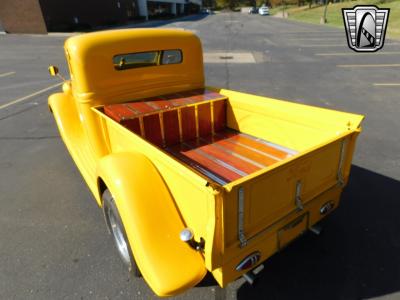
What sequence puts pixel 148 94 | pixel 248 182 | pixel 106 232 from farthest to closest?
1. pixel 148 94
2. pixel 106 232
3. pixel 248 182

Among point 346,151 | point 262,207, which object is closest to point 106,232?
point 262,207

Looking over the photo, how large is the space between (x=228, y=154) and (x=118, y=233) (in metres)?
1.58

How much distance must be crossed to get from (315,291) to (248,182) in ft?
5.23

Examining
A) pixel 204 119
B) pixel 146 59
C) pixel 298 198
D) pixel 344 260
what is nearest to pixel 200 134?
pixel 204 119

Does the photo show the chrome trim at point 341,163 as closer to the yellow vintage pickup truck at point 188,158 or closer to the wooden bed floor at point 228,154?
the yellow vintage pickup truck at point 188,158

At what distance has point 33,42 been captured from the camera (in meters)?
21.1

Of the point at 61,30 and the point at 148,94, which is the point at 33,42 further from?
the point at 148,94

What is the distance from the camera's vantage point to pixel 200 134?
3889 mm

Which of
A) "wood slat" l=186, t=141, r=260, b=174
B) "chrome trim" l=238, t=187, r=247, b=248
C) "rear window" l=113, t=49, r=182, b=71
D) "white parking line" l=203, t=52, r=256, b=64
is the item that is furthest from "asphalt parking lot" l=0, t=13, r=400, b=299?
"white parking line" l=203, t=52, r=256, b=64

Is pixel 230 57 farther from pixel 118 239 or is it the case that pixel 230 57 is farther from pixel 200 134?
pixel 118 239

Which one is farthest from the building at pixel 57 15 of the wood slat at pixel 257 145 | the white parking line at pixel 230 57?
the wood slat at pixel 257 145

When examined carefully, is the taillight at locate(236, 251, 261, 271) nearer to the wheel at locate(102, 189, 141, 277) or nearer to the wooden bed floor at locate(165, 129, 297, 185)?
the wooden bed floor at locate(165, 129, 297, 185)

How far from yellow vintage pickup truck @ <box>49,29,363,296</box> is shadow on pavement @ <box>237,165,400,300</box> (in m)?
0.51

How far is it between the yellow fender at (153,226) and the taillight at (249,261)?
0.98ft
